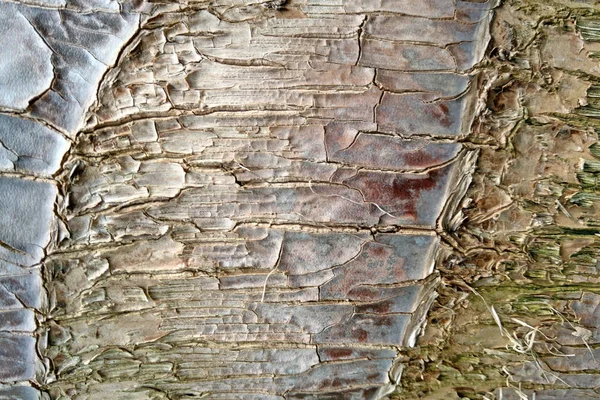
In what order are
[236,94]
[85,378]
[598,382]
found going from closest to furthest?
1. [236,94]
2. [85,378]
3. [598,382]

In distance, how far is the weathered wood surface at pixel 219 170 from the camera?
1446 millimetres

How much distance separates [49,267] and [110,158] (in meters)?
0.33

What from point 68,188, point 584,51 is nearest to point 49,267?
point 68,188

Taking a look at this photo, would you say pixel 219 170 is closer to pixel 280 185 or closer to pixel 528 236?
pixel 280 185

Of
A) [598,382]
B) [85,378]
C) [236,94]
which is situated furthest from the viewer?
[598,382]

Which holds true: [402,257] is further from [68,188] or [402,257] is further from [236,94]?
[68,188]

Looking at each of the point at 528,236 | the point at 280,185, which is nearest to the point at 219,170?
the point at 280,185

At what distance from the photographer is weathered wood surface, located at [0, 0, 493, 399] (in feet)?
4.75

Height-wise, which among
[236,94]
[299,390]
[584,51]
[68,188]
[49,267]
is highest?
[584,51]

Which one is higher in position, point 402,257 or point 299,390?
point 402,257

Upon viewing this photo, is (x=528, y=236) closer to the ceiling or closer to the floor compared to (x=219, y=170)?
closer to the floor

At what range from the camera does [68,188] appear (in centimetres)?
148

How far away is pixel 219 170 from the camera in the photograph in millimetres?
1474

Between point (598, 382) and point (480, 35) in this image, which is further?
point (598, 382)
